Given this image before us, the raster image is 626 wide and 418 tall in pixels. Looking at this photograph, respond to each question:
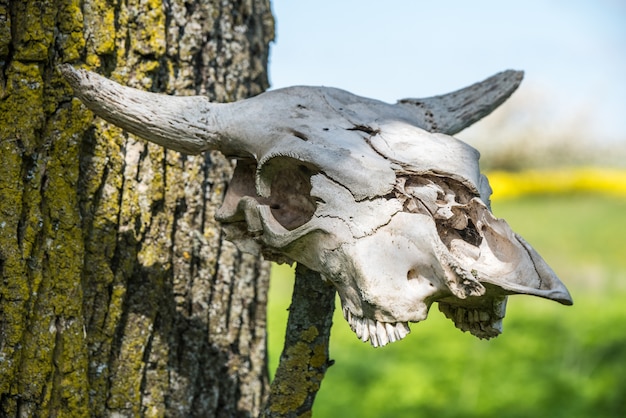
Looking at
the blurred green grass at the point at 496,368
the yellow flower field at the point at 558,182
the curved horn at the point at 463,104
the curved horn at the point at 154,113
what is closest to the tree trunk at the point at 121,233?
the curved horn at the point at 154,113

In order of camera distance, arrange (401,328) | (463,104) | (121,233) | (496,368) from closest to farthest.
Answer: (401,328), (463,104), (121,233), (496,368)

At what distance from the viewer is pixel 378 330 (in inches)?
53.4

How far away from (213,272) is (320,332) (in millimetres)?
646

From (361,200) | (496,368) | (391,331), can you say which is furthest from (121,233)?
(496,368)

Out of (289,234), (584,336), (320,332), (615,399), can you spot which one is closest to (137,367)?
(320,332)

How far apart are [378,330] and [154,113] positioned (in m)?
0.66

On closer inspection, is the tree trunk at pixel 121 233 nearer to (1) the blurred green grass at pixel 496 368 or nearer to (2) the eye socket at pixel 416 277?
(2) the eye socket at pixel 416 277

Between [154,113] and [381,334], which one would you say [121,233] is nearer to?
[154,113]

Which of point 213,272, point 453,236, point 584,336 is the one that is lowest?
point 453,236

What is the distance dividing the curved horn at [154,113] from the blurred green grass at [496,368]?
3.12m

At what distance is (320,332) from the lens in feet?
5.73

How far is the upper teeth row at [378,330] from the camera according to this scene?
1.34 metres

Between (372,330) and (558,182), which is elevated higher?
(558,182)

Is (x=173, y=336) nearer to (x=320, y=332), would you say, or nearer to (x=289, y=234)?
(x=320, y=332)
